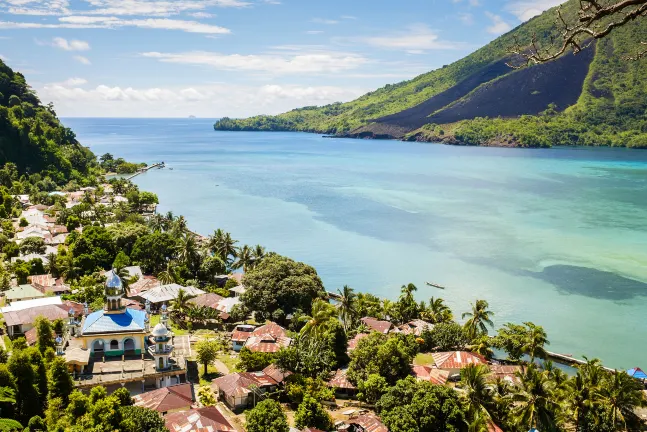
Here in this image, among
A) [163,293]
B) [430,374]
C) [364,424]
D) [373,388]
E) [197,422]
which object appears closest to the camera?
[197,422]

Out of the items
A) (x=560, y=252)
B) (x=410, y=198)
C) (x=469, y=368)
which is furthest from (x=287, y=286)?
(x=410, y=198)

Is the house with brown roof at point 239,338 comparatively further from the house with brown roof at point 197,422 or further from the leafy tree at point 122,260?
the leafy tree at point 122,260

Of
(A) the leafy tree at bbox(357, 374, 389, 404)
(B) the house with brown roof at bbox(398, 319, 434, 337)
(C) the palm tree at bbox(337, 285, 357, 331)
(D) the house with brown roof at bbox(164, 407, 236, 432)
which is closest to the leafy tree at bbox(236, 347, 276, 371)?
(A) the leafy tree at bbox(357, 374, 389, 404)

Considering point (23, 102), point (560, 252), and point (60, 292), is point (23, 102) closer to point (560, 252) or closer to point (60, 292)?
point (60, 292)

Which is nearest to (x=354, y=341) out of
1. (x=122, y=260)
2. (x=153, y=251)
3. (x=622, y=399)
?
(x=622, y=399)

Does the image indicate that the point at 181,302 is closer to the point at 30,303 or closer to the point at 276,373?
the point at 30,303

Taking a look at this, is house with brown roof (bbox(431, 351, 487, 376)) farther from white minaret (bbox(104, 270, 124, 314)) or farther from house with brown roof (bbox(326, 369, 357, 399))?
white minaret (bbox(104, 270, 124, 314))

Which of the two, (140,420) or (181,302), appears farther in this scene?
(181,302)
